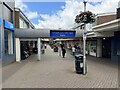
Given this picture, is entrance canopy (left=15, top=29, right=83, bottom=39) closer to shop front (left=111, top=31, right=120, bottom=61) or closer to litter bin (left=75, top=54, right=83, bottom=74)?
shop front (left=111, top=31, right=120, bottom=61)

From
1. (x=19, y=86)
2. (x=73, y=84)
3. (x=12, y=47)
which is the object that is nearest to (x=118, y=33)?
(x=12, y=47)

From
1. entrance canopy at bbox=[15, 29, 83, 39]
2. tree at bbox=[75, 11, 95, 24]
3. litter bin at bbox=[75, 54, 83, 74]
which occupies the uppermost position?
tree at bbox=[75, 11, 95, 24]

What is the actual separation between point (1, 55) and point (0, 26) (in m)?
2.16

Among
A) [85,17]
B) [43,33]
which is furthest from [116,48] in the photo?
[85,17]

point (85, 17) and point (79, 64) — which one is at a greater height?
point (85, 17)

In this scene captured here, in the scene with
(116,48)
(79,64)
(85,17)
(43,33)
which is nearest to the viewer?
(79,64)

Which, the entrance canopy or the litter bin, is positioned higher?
the entrance canopy

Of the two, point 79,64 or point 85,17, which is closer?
point 79,64

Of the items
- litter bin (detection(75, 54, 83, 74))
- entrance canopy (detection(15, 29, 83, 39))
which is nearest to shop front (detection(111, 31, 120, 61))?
entrance canopy (detection(15, 29, 83, 39))

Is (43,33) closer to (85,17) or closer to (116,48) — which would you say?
(116,48)

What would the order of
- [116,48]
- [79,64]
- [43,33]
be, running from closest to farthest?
[79,64] < [43,33] < [116,48]

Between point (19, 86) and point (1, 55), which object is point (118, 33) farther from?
point (19, 86)

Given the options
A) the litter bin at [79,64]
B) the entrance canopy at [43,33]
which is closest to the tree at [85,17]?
the litter bin at [79,64]

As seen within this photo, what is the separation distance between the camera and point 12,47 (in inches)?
744
